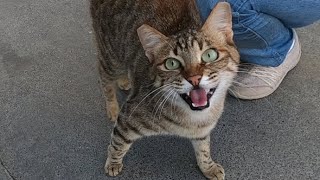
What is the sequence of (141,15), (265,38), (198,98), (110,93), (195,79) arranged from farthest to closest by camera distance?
1. (110,93)
2. (265,38)
3. (141,15)
4. (198,98)
5. (195,79)

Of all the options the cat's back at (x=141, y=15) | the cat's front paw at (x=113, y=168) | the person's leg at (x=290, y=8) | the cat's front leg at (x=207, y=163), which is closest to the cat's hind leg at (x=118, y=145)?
the cat's front paw at (x=113, y=168)

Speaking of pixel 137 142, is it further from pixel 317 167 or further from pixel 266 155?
pixel 317 167

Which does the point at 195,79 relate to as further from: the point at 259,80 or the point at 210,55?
the point at 259,80

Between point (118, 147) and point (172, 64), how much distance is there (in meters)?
0.54

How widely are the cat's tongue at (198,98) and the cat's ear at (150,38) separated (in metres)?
0.21

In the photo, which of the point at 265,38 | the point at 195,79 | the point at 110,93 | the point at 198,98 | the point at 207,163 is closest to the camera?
the point at 195,79

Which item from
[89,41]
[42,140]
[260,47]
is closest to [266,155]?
[260,47]

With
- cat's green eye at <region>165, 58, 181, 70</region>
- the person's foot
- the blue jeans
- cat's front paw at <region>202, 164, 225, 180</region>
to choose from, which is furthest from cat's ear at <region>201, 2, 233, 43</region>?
the person's foot

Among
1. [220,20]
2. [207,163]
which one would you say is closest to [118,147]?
[207,163]

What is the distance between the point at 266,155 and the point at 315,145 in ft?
0.77

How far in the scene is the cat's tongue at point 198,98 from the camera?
184 centimetres

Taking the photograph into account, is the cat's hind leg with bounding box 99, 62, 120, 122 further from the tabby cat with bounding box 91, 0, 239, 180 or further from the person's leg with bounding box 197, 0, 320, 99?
the person's leg with bounding box 197, 0, 320, 99

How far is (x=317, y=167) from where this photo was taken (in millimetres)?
2277

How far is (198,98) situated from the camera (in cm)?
186
